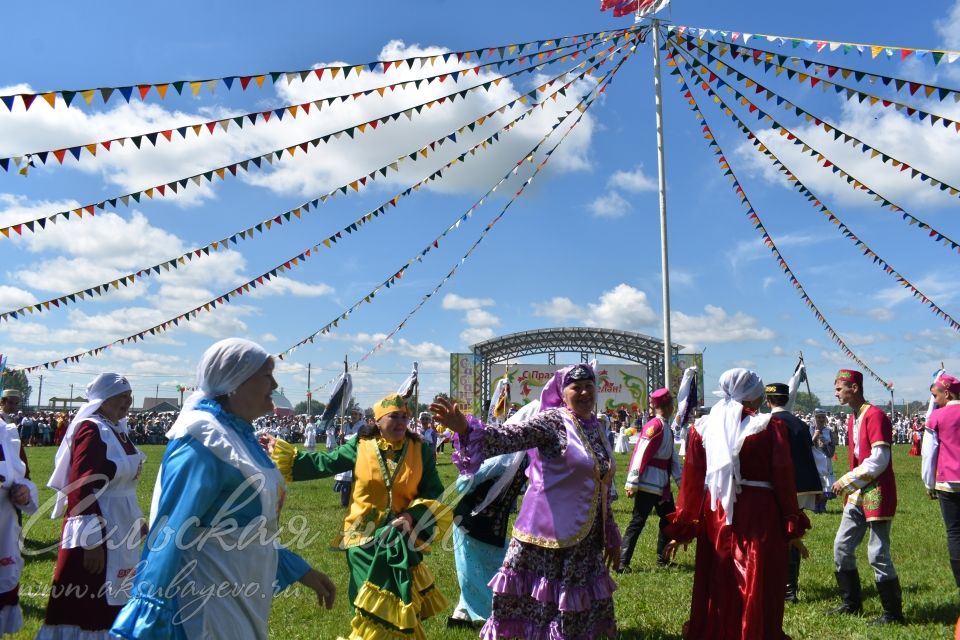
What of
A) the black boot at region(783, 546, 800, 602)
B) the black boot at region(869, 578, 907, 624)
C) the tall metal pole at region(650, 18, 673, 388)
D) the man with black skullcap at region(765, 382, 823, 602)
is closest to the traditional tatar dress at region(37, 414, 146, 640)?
the man with black skullcap at region(765, 382, 823, 602)

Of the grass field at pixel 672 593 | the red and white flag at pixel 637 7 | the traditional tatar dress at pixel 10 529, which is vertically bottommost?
the grass field at pixel 672 593

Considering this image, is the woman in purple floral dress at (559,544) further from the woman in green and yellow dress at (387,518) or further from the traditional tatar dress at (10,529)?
the traditional tatar dress at (10,529)

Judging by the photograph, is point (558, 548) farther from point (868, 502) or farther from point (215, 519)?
point (868, 502)

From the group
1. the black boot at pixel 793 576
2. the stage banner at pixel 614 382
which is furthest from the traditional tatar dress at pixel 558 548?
the stage banner at pixel 614 382

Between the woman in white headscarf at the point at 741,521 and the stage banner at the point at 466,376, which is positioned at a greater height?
the stage banner at the point at 466,376

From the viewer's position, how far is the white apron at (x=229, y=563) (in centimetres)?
278

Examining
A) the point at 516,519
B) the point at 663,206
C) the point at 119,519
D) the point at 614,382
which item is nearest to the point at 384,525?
the point at 516,519

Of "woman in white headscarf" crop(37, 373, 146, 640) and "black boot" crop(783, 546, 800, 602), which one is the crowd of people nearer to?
"woman in white headscarf" crop(37, 373, 146, 640)

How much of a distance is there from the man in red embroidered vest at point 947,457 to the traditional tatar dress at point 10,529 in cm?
786

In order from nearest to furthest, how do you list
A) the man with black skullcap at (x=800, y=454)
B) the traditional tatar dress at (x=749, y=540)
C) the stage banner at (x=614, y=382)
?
the traditional tatar dress at (x=749, y=540), the man with black skullcap at (x=800, y=454), the stage banner at (x=614, y=382)

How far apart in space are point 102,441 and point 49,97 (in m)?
3.50

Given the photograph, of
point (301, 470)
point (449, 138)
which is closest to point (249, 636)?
point (301, 470)

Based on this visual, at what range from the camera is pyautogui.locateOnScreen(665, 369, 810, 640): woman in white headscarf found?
5.00m

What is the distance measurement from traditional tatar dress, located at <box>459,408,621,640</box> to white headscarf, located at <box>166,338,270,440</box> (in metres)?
1.98
